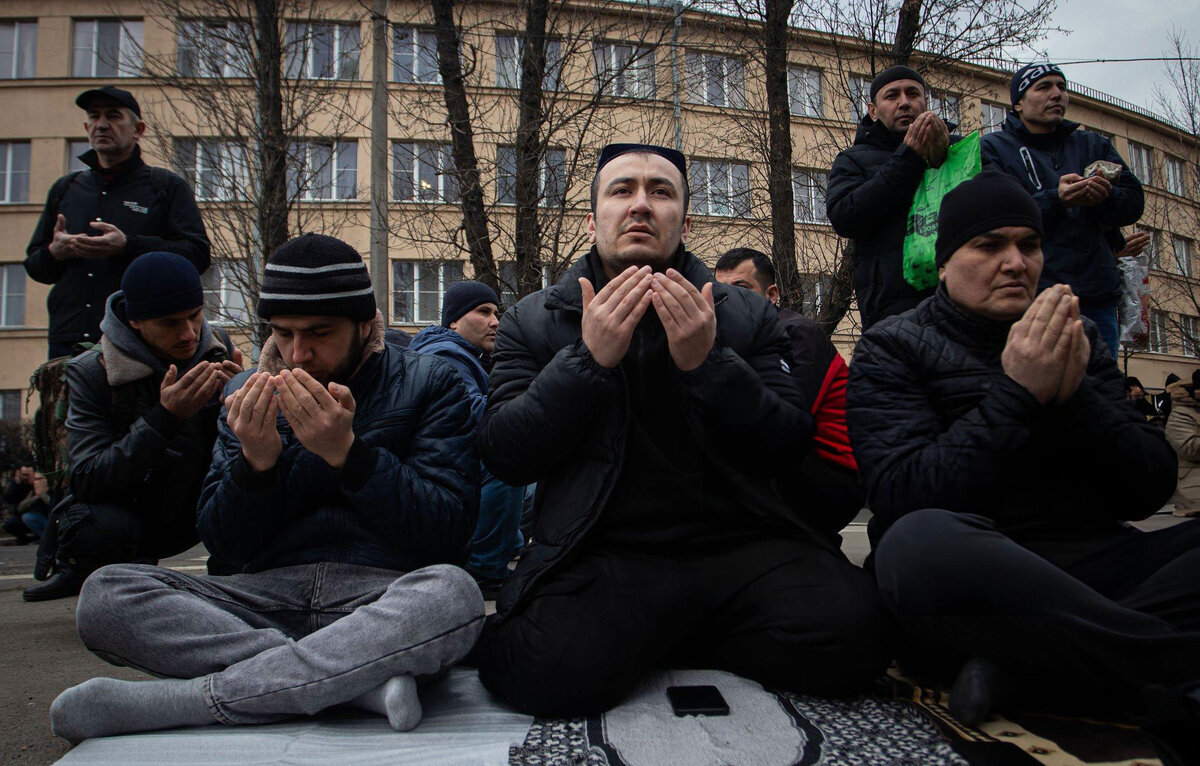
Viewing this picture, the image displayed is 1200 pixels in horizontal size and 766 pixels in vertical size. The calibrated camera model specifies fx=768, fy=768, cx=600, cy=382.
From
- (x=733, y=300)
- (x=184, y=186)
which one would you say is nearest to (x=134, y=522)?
(x=184, y=186)

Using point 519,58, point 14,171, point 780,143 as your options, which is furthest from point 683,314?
point 14,171

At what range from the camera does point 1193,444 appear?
8281 millimetres

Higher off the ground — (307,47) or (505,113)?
(307,47)

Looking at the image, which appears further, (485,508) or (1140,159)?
(1140,159)

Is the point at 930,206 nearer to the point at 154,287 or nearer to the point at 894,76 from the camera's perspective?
the point at 894,76

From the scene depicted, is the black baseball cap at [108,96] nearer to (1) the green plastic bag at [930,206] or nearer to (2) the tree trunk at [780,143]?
(1) the green plastic bag at [930,206]

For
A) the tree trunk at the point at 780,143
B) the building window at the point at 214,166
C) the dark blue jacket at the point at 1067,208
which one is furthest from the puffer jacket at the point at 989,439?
the building window at the point at 214,166

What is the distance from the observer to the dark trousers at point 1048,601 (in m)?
1.79

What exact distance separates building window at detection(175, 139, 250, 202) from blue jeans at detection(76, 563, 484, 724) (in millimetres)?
9180

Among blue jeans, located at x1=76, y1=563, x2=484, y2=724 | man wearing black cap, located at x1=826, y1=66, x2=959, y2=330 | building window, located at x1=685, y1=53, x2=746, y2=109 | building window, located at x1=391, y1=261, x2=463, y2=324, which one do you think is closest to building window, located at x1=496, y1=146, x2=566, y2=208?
building window, located at x1=685, y1=53, x2=746, y2=109

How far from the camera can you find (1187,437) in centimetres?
834

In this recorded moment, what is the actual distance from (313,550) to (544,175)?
6861 millimetres

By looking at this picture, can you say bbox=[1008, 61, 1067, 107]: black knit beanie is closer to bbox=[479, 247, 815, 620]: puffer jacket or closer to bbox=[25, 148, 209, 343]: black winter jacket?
bbox=[479, 247, 815, 620]: puffer jacket

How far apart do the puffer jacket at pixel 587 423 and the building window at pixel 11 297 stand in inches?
889
